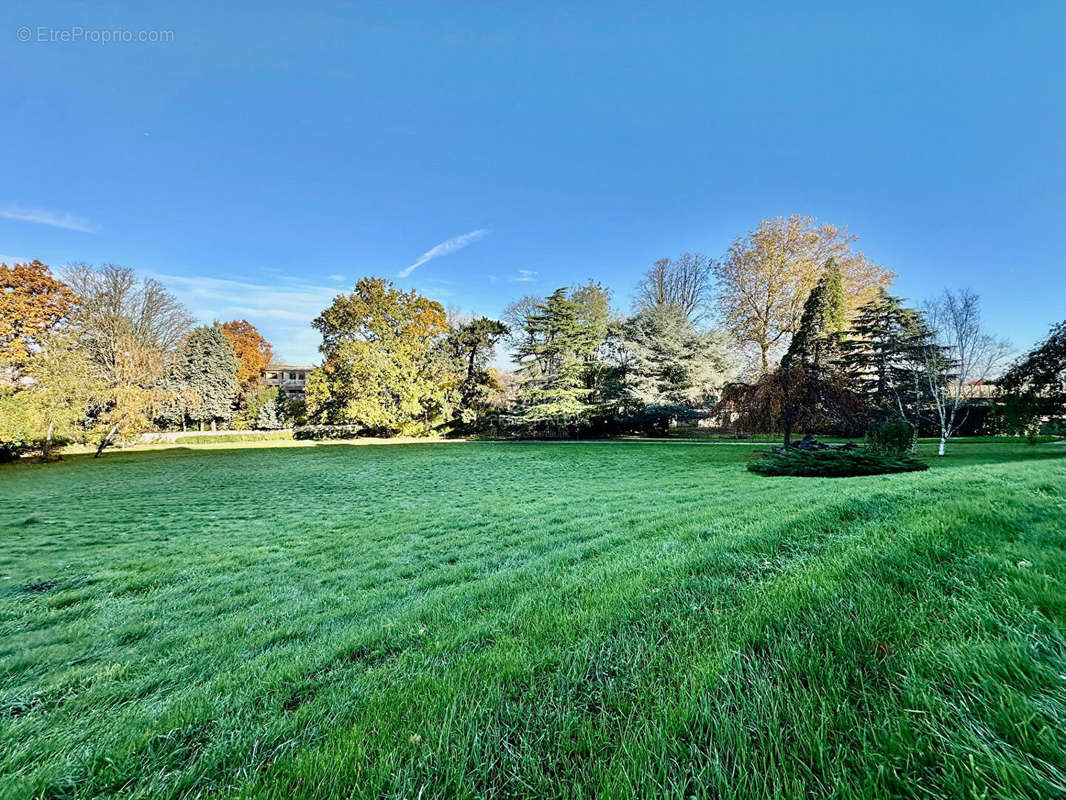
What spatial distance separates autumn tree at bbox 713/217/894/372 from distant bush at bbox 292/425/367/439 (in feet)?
86.9

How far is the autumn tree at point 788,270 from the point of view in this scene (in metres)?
23.0

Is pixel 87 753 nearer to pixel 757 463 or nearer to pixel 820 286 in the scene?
pixel 757 463

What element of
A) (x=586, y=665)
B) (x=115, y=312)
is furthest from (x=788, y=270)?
→ (x=115, y=312)

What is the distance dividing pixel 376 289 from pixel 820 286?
1001 inches

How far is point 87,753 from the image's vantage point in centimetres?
137

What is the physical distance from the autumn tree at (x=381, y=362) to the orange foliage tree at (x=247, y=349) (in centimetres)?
1541

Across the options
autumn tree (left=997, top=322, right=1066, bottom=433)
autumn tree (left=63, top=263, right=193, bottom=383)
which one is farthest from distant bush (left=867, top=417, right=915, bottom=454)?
autumn tree (left=63, top=263, right=193, bottom=383)

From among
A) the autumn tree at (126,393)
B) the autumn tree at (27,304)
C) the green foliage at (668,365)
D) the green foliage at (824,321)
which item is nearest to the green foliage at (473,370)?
the green foliage at (668,365)

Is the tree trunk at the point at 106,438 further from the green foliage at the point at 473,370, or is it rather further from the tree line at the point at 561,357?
the green foliage at the point at 473,370

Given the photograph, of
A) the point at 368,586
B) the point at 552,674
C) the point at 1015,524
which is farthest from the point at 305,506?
the point at 1015,524

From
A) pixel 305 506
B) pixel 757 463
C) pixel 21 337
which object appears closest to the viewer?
pixel 305 506

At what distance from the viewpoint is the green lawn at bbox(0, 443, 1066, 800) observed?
1.04 m

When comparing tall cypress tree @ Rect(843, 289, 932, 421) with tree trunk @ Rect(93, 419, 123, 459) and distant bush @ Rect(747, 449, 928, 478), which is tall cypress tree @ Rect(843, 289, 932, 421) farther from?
tree trunk @ Rect(93, 419, 123, 459)

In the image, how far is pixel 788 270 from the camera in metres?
23.1
